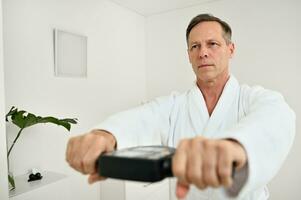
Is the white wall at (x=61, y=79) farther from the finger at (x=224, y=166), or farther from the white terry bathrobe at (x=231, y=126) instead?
the finger at (x=224, y=166)

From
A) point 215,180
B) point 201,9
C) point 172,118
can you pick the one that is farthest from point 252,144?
point 201,9

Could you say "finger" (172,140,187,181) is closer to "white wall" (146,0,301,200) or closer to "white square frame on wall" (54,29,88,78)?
"white square frame on wall" (54,29,88,78)

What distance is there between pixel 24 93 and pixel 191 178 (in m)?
1.79

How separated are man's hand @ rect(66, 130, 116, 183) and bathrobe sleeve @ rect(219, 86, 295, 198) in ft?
0.74

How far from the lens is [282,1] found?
2.31m

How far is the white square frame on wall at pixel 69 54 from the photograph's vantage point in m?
2.00

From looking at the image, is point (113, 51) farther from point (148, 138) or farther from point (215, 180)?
point (215, 180)

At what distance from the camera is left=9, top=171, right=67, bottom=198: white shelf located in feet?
4.85

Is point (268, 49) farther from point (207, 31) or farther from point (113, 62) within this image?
point (207, 31)

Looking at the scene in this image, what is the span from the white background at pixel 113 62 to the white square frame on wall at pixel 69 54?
0.05 metres

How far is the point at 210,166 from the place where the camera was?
1.00 feet

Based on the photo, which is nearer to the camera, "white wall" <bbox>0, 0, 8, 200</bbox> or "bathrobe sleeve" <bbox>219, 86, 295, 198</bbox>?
"bathrobe sleeve" <bbox>219, 86, 295, 198</bbox>

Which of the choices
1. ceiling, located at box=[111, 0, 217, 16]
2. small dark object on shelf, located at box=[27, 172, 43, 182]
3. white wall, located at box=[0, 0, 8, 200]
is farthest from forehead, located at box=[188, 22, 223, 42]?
ceiling, located at box=[111, 0, 217, 16]

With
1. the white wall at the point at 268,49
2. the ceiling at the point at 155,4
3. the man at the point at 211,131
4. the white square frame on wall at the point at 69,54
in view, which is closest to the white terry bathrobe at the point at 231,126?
the man at the point at 211,131
